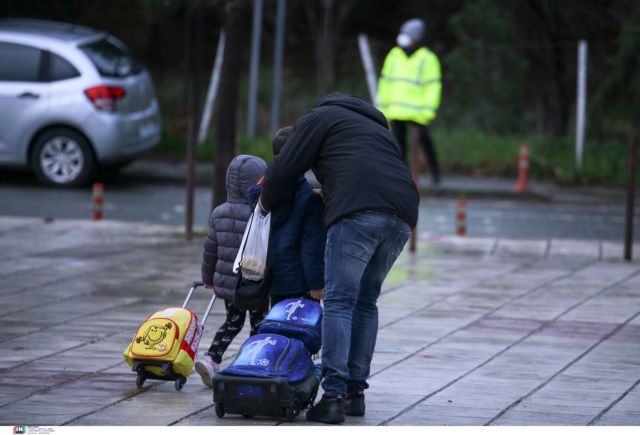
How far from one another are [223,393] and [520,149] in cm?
1391

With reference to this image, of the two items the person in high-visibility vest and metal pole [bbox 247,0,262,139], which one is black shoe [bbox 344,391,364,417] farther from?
metal pole [bbox 247,0,262,139]

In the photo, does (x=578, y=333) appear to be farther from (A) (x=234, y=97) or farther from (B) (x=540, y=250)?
(A) (x=234, y=97)

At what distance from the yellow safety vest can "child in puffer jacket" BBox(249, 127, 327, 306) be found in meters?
10.7

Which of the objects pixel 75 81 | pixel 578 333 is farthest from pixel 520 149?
pixel 578 333

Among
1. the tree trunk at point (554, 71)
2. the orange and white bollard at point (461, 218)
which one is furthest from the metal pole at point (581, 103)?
the orange and white bollard at point (461, 218)

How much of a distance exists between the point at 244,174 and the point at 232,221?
0.81 ft

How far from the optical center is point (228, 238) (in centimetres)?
741

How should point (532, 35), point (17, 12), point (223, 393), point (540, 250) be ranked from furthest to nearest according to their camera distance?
point (532, 35) < point (17, 12) < point (540, 250) < point (223, 393)

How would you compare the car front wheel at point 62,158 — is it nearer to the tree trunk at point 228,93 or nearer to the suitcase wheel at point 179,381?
the tree trunk at point 228,93

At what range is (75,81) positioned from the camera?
1716cm

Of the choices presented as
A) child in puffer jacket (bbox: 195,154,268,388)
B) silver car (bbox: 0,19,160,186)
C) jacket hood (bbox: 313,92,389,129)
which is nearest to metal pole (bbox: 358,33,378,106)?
silver car (bbox: 0,19,160,186)

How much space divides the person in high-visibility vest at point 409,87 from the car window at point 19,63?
4133 mm

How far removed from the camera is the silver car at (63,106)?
56.1ft

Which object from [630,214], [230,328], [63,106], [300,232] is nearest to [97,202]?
[63,106]
